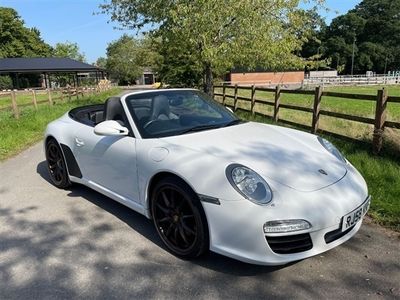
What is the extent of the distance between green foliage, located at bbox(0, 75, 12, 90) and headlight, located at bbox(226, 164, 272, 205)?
59888 millimetres

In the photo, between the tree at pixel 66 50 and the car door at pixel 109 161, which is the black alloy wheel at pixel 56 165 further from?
the tree at pixel 66 50

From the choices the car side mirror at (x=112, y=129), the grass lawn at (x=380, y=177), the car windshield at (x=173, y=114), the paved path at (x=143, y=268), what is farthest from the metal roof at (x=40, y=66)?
the car side mirror at (x=112, y=129)

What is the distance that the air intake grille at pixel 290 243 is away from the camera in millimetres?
2904

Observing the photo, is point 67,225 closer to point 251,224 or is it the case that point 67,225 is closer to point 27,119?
point 251,224

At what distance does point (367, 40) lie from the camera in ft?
376

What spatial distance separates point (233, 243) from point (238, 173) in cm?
53

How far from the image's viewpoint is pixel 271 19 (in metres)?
13.7

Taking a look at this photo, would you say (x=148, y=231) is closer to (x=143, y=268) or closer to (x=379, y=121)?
(x=143, y=268)

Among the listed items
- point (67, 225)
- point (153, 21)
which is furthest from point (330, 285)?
point (153, 21)

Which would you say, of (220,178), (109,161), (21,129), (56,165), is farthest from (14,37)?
(220,178)

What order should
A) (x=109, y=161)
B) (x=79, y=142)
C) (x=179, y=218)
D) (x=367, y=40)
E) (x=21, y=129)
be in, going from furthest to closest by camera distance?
(x=367, y=40), (x=21, y=129), (x=79, y=142), (x=109, y=161), (x=179, y=218)

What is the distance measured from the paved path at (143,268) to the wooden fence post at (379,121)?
9.13ft

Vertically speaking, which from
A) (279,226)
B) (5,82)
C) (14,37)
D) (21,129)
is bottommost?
(5,82)

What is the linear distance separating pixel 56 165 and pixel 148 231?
7.27ft
